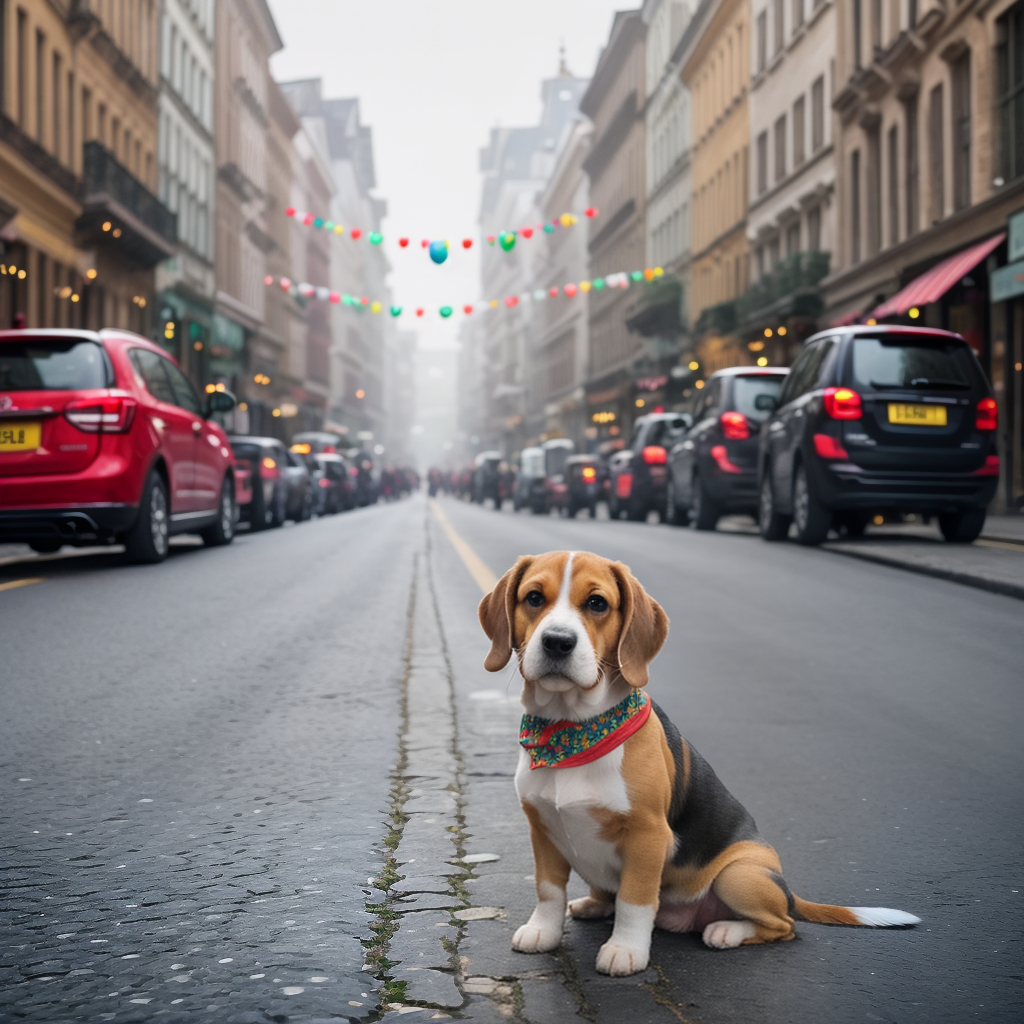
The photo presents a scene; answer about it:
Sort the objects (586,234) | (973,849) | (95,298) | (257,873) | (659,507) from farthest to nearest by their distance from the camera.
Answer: (586,234) < (95,298) < (659,507) < (973,849) < (257,873)

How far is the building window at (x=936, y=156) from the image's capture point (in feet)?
94.8

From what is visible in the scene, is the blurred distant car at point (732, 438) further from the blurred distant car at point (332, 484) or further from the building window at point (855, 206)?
the blurred distant car at point (332, 484)

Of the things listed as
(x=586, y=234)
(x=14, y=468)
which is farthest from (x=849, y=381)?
(x=586, y=234)

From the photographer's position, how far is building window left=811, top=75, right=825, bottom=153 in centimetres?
3944

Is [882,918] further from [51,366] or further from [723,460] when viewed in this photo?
[723,460]

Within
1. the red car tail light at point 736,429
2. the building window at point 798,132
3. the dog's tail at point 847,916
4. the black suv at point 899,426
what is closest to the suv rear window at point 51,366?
the black suv at point 899,426

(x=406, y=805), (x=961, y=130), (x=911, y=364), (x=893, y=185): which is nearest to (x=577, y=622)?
(x=406, y=805)

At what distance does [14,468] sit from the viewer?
12.5 metres

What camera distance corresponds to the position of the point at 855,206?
3578cm

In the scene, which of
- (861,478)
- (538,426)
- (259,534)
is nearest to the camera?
(861,478)

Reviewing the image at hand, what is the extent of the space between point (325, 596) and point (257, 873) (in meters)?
7.98

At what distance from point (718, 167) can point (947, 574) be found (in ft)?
144

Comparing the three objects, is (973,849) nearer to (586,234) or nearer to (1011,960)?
(1011,960)

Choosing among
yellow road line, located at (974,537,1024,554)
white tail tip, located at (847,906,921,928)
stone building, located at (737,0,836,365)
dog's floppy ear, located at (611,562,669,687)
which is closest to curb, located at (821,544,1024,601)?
yellow road line, located at (974,537,1024,554)
